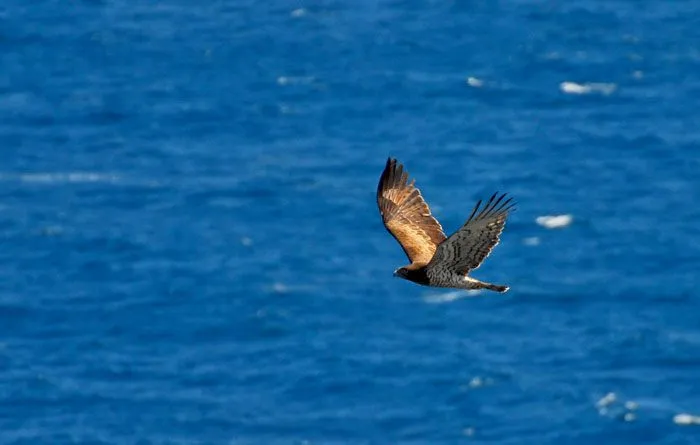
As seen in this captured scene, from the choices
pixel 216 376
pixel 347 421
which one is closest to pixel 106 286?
pixel 216 376

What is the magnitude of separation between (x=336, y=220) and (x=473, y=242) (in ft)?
175

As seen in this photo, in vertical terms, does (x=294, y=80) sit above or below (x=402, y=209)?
above

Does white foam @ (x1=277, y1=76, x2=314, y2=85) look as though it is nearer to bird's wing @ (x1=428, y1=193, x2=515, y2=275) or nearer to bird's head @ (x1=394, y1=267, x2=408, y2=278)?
bird's head @ (x1=394, y1=267, x2=408, y2=278)

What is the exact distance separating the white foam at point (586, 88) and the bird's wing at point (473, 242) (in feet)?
219

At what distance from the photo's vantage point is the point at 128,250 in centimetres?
8125

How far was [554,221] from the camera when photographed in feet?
269

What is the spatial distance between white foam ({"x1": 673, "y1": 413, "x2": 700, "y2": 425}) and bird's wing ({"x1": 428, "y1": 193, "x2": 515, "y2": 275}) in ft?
136

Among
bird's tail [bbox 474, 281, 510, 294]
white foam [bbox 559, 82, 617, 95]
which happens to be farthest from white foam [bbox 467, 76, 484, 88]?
bird's tail [bbox 474, 281, 510, 294]

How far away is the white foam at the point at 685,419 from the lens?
221 ft

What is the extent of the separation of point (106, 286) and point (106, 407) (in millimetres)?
8296

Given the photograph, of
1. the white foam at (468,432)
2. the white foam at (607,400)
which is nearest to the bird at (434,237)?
the white foam at (468,432)

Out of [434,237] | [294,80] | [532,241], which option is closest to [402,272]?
[434,237]

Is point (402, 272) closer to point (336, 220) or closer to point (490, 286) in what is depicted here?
point (490, 286)

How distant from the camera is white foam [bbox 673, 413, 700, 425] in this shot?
6744cm
